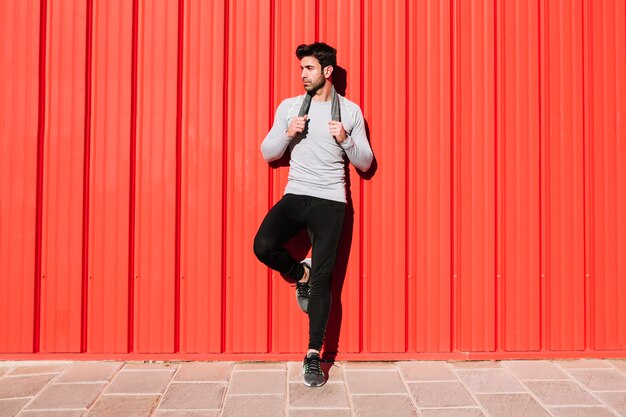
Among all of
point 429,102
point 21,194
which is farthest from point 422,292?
point 21,194

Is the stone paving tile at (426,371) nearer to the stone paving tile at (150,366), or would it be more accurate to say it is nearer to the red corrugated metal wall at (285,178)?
the red corrugated metal wall at (285,178)

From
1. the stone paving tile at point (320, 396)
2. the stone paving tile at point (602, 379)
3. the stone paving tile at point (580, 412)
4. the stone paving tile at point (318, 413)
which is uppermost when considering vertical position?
the stone paving tile at point (602, 379)

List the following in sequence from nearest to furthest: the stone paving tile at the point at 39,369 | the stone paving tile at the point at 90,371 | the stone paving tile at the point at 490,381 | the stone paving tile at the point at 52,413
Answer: the stone paving tile at the point at 52,413, the stone paving tile at the point at 490,381, the stone paving tile at the point at 90,371, the stone paving tile at the point at 39,369

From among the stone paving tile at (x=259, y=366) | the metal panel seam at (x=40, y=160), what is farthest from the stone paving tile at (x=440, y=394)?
the metal panel seam at (x=40, y=160)

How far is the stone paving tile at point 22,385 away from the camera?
3.17 meters

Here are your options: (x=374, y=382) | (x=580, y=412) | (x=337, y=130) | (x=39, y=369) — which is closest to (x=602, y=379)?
(x=580, y=412)

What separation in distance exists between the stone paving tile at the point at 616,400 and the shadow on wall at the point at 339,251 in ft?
5.09

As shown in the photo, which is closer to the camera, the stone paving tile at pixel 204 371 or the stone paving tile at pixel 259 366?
the stone paving tile at pixel 204 371

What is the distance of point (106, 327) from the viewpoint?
3756 mm

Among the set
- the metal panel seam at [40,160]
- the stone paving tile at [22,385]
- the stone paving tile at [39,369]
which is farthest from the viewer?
the metal panel seam at [40,160]

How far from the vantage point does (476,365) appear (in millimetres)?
3730

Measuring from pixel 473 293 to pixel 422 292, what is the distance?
0.34 m

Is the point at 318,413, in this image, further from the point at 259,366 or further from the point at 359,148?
the point at 359,148

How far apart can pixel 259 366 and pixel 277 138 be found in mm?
1417
